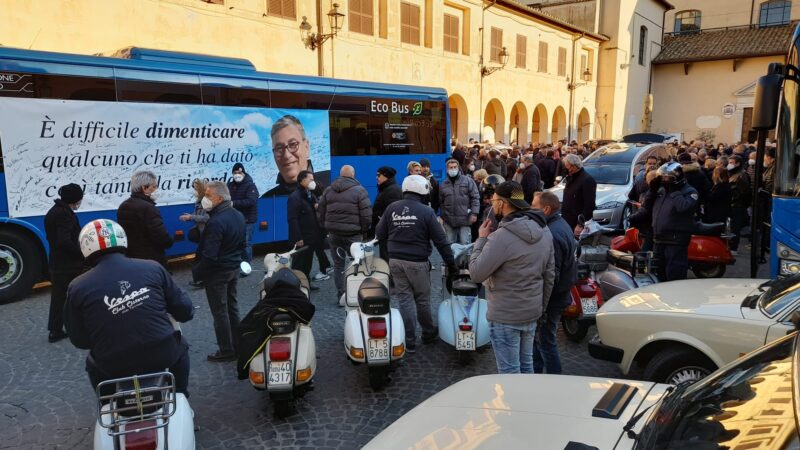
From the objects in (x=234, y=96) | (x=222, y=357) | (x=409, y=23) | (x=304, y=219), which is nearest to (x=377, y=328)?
(x=222, y=357)

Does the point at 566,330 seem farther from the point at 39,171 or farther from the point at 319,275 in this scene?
the point at 39,171

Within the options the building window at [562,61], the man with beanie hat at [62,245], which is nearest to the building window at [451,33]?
the building window at [562,61]

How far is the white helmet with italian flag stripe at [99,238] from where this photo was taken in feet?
10.6

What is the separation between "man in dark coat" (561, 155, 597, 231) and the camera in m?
→ 8.40

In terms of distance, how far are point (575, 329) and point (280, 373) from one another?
3.47 m

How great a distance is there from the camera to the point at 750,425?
172 centimetres

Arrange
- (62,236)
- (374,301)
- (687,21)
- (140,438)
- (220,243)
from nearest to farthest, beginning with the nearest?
(140,438) < (374,301) < (220,243) < (62,236) < (687,21)

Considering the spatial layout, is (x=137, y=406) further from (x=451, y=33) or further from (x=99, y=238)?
(x=451, y=33)

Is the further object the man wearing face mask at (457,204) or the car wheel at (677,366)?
the man wearing face mask at (457,204)

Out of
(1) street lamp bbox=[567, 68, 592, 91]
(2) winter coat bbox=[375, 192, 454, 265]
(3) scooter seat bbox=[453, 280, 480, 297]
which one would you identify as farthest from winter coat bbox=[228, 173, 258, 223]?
(1) street lamp bbox=[567, 68, 592, 91]

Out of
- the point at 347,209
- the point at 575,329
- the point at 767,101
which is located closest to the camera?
the point at 767,101

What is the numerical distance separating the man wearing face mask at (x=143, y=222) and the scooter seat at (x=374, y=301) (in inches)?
98.6

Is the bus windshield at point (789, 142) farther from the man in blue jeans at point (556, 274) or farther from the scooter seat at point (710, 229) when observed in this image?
the man in blue jeans at point (556, 274)

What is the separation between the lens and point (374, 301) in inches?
187
